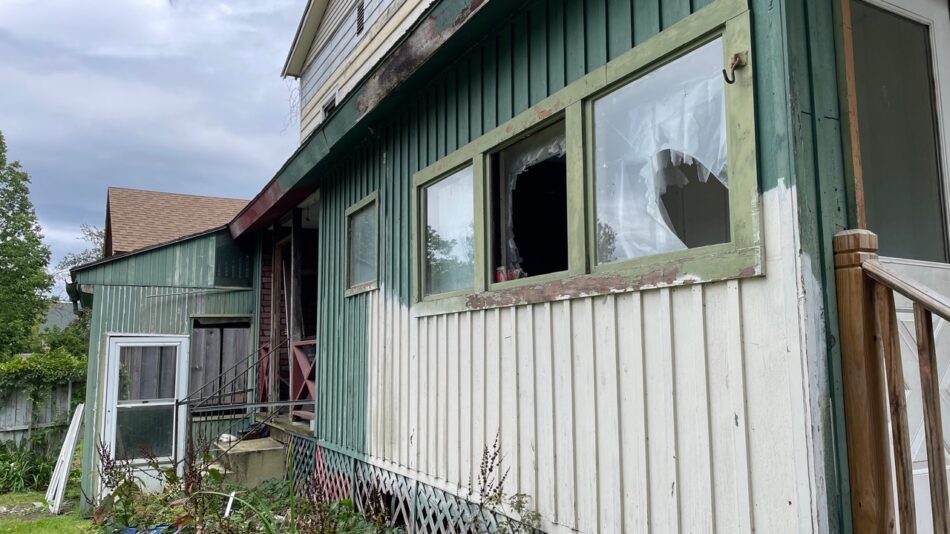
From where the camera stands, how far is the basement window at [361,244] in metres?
5.35

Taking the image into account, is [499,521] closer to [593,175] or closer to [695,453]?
[695,453]

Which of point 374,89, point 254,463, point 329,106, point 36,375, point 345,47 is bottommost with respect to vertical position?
point 254,463

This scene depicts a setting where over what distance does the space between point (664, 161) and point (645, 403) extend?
99 cm

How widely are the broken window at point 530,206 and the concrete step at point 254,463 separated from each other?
187 inches

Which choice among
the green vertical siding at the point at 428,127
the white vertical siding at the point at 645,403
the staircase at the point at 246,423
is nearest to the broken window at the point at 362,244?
the green vertical siding at the point at 428,127

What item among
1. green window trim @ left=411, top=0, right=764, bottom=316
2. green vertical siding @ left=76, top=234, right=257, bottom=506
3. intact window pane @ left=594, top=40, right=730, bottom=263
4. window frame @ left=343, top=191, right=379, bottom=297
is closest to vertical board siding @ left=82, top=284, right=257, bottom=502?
green vertical siding @ left=76, top=234, right=257, bottom=506

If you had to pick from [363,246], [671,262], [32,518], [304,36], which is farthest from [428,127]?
[304,36]

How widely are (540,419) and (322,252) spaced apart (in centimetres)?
397

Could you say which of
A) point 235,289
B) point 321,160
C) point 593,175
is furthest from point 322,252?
point 593,175

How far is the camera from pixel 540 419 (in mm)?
3170

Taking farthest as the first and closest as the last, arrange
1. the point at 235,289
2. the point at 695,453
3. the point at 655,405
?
the point at 235,289 → the point at 655,405 → the point at 695,453

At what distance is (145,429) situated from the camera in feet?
24.8

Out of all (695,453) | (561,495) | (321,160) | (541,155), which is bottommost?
(561,495)

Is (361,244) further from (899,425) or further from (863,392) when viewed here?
(899,425)
